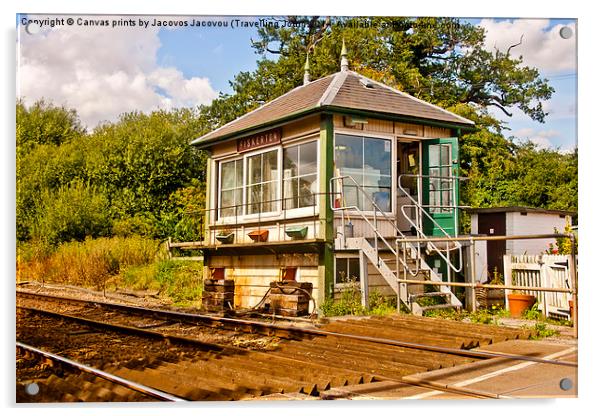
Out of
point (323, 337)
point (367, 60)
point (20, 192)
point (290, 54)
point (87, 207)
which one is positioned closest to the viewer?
point (20, 192)

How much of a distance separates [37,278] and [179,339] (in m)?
1.90

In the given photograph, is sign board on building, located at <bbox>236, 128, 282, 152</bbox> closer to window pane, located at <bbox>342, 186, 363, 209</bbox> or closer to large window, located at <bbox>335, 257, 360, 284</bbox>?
window pane, located at <bbox>342, 186, 363, 209</bbox>

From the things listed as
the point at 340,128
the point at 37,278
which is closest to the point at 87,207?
the point at 37,278

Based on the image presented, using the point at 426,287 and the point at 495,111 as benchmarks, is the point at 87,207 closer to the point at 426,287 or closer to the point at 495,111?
the point at 426,287

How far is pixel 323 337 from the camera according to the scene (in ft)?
26.4

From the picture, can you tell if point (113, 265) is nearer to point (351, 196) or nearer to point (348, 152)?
point (351, 196)

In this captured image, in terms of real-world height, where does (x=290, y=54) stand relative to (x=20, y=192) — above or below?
above

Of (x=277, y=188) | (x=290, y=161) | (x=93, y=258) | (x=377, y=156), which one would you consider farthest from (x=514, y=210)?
(x=93, y=258)

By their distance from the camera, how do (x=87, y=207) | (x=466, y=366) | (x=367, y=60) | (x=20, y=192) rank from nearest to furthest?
1. (x=466, y=366)
2. (x=20, y=192)
3. (x=87, y=207)
4. (x=367, y=60)

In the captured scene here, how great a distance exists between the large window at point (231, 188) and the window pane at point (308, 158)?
6.29ft

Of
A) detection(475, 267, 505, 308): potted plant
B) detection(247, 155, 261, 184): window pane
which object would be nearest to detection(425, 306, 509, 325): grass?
detection(475, 267, 505, 308): potted plant

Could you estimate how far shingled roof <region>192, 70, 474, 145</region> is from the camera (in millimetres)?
10664

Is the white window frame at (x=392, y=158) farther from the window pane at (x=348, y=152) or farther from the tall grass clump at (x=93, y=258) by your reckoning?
the tall grass clump at (x=93, y=258)

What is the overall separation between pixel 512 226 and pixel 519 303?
2.42 meters
